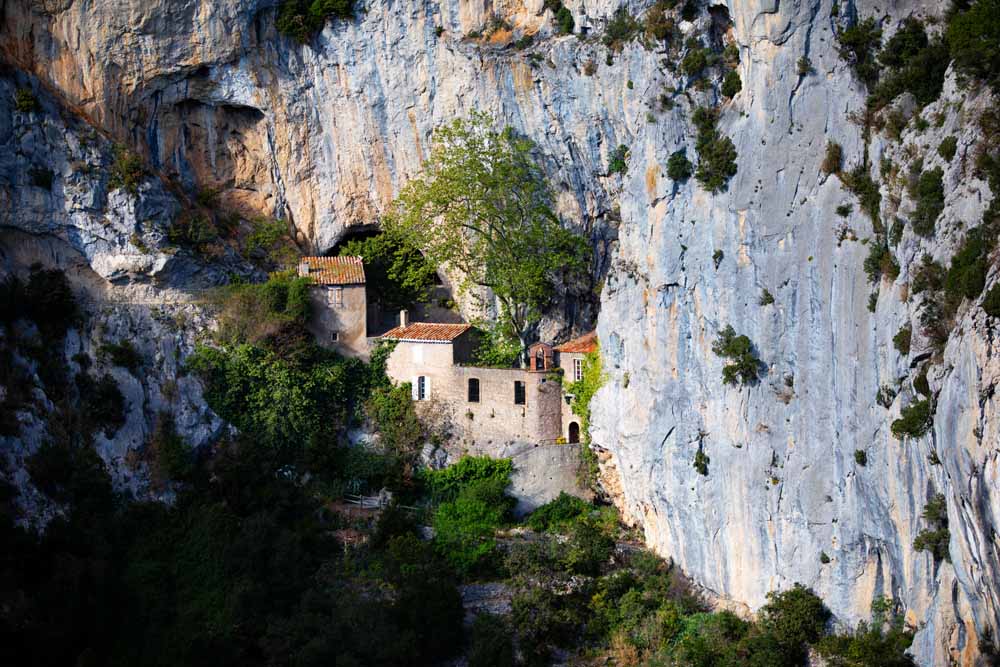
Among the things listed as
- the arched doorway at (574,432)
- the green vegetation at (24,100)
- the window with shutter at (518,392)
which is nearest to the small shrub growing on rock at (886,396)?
the arched doorway at (574,432)

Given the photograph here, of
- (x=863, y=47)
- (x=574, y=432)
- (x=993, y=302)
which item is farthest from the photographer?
(x=574, y=432)

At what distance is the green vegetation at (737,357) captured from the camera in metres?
33.5

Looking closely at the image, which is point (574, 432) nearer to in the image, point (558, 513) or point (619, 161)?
point (558, 513)

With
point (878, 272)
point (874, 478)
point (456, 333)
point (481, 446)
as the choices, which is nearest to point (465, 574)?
point (481, 446)

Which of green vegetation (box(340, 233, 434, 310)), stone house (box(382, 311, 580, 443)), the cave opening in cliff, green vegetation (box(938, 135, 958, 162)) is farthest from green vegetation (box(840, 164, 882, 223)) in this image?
the cave opening in cliff

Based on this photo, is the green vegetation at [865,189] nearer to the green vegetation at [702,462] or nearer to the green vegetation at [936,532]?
the green vegetation at [936,532]

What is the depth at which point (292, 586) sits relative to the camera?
36.0m

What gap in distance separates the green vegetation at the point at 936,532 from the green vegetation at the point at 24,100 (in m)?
32.8

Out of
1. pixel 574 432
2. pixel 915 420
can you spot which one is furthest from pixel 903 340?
pixel 574 432

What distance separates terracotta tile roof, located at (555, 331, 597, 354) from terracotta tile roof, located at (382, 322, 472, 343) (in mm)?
3717

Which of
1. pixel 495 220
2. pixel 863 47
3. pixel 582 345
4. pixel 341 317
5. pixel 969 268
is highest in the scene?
pixel 863 47

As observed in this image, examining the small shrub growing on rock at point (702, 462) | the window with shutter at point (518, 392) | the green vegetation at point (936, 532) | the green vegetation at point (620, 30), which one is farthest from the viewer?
the window with shutter at point (518, 392)

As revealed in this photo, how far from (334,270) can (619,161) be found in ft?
39.6

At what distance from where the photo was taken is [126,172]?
42719mm
